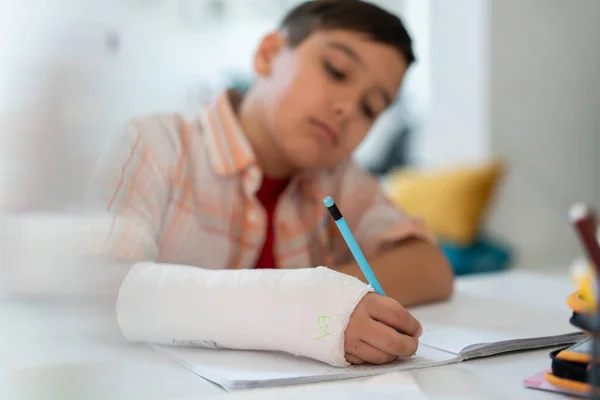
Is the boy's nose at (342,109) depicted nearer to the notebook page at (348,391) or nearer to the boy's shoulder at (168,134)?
the boy's shoulder at (168,134)

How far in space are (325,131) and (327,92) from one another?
0.04 m

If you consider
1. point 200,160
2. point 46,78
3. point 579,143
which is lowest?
point 579,143

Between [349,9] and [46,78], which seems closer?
[46,78]

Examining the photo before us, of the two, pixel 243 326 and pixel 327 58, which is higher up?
pixel 327 58

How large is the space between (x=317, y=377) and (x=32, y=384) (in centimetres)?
16

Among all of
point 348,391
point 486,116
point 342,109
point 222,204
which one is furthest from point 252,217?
point 486,116

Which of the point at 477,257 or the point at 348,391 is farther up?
the point at 348,391

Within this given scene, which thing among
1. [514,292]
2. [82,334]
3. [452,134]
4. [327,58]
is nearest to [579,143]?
[452,134]

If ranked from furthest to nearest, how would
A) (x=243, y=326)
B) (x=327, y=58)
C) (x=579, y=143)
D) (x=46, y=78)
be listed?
(x=579, y=143) < (x=327, y=58) < (x=243, y=326) < (x=46, y=78)

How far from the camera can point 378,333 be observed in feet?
1.49

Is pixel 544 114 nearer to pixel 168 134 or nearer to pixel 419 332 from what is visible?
pixel 168 134

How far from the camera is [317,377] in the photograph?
0.43m

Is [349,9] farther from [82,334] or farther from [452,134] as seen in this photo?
[452,134]

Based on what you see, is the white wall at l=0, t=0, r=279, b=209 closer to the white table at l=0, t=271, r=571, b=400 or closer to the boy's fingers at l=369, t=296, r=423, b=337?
the white table at l=0, t=271, r=571, b=400
